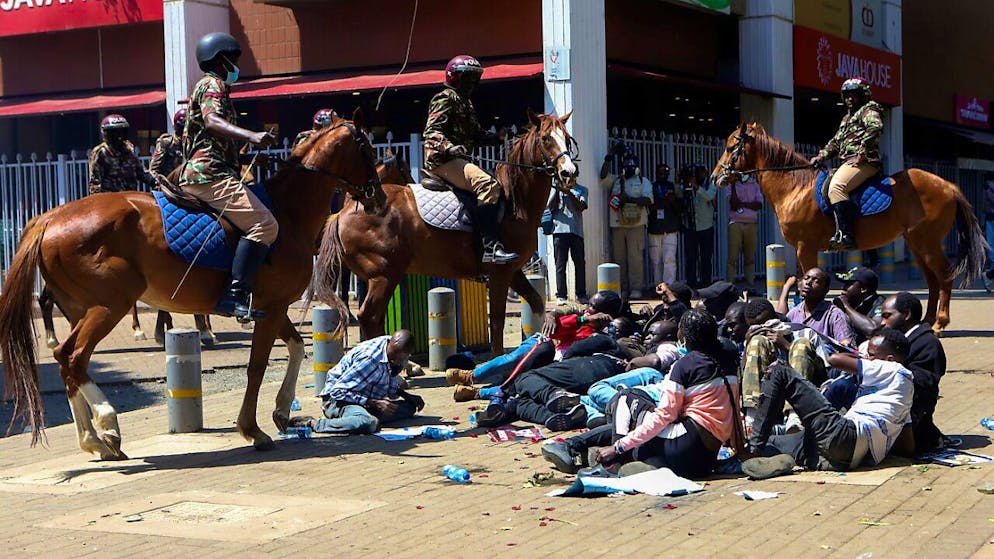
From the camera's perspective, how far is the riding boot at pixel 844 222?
15.1 metres

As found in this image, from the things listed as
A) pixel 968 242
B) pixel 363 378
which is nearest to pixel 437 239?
pixel 363 378

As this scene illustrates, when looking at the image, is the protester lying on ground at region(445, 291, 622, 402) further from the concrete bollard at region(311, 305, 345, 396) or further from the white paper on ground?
the white paper on ground

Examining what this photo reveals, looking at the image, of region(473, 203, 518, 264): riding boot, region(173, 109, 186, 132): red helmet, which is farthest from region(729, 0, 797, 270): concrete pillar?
region(173, 109, 186, 132): red helmet

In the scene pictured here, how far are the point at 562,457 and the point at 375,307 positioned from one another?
4.61 meters

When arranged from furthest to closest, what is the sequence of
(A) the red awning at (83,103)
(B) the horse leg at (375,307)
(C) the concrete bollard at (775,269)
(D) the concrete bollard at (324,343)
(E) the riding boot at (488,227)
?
(A) the red awning at (83,103) → (C) the concrete bollard at (775,269) → (E) the riding boot at (488,227) → (B) the horse leg at (375,307) → (D) the concrete bollard at (324,343)

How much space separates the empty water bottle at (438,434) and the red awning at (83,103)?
1601cm

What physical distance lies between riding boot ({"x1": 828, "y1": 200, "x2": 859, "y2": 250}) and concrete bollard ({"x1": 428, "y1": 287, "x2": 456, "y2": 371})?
475 centimetres

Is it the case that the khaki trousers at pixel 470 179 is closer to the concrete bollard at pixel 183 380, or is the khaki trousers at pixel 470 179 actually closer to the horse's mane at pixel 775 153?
the concrete bollard at pixel 183 380

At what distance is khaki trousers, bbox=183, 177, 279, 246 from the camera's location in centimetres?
945

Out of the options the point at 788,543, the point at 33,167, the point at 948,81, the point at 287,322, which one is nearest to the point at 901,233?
the point at 287,322

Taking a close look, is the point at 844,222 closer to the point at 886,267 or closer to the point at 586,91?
the point at 586,91

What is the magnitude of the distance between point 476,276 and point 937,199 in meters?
5.96

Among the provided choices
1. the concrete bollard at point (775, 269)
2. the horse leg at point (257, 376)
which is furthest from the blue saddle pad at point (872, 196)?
the horse leg at point (257, 376)

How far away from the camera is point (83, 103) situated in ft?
82.3
